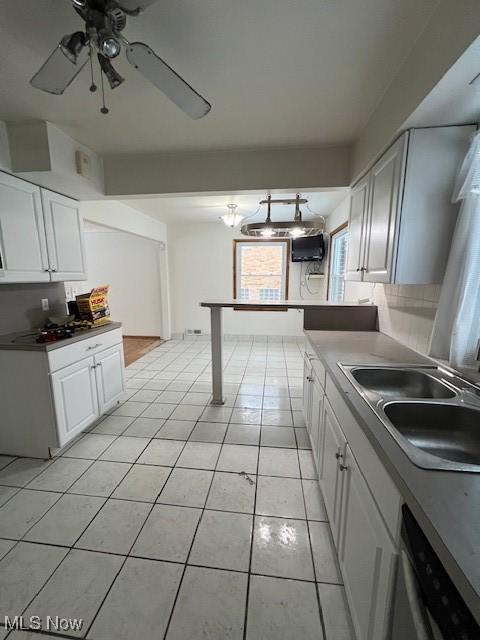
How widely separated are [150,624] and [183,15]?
2523mm

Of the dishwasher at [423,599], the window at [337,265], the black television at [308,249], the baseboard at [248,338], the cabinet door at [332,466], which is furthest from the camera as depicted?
the baseboard at [248,338]

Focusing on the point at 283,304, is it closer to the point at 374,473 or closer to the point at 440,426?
the point at 440,426

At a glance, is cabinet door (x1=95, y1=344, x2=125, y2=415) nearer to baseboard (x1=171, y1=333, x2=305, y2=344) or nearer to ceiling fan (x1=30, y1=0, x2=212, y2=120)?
ceiling fan (x1=30, y1=0, x2=212, y2=120)

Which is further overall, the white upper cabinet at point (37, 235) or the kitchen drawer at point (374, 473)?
→ the white upper cabinet at point (37, 235)

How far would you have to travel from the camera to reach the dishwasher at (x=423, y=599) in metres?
0.49

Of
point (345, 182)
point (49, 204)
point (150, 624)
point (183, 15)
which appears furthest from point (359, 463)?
point (49, 204)

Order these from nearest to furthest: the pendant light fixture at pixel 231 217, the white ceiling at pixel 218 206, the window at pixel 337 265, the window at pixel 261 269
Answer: the white ceiling at pixel 218 206 → the pendant light fixture at pixel 231 217 → the window at pixel 337 265 → the window at pixel 261 269

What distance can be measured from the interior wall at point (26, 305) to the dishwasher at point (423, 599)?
2.89 m

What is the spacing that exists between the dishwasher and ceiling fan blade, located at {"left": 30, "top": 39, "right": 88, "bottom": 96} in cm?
186

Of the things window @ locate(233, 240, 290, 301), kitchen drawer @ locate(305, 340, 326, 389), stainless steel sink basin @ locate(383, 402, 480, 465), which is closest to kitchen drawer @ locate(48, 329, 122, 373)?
kitchen drawer @ locate(305, 340, 326, 389)

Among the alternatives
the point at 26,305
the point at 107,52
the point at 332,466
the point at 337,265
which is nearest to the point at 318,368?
the point at 332,466

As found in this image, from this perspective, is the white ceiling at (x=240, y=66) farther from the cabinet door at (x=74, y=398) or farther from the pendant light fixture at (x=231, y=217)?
the cabinet door at (x=74, y=398)

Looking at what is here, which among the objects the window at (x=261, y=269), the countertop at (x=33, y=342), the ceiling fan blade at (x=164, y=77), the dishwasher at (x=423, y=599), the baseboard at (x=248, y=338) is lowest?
the baseboard at (x=248, y=338)

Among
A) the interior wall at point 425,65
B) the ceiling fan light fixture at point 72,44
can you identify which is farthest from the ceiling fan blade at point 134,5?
the interior wall at point 425,65
